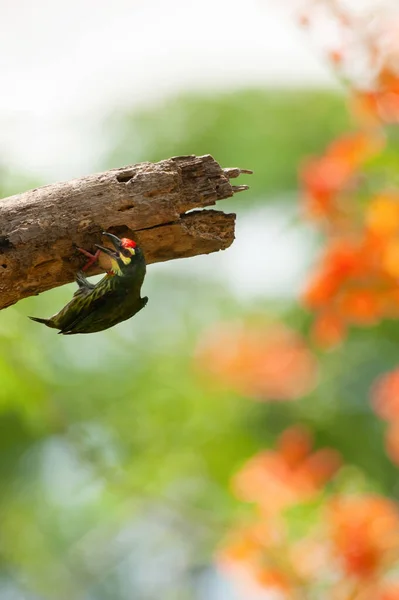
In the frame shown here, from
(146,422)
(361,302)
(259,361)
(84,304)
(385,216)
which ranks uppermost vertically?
(259,361)

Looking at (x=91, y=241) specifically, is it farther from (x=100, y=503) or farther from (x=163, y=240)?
(x=100, y=503)

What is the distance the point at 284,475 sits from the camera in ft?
10.5

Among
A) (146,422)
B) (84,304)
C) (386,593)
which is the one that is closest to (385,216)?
(84,304)

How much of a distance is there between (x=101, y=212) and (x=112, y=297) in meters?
0.14

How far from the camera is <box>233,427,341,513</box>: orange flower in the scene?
119 inches

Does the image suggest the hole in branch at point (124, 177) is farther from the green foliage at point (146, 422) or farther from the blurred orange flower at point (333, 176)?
the green foliage at point (146, 422)

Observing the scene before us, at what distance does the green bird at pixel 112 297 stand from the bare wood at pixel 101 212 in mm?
68

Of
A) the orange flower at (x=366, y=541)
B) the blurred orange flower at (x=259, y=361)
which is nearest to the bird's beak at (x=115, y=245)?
the orange flower at (x=366, y=541)

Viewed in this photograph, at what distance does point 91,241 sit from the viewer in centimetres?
113

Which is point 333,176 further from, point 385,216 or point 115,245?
point 115,245

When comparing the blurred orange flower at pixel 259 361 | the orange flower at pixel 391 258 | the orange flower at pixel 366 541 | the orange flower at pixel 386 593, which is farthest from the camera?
the blurred orange flower at pixel 259 361

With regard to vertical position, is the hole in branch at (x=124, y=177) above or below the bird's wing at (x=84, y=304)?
above

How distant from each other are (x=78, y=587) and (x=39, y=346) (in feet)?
3.55

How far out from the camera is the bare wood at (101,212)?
1.11m
